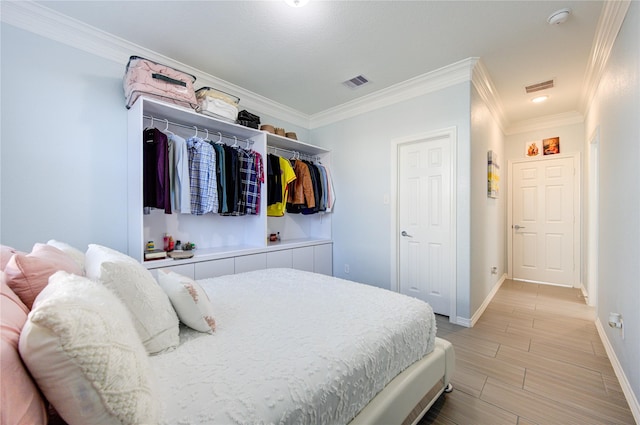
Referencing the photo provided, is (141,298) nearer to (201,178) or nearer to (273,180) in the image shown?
(201,178)

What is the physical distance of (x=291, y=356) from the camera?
100 cm

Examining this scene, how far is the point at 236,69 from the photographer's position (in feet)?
8.97

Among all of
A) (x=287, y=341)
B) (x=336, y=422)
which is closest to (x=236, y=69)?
(x=287, y=341)

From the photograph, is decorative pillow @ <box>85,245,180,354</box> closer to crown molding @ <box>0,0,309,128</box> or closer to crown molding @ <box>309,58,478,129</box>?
crown molding @ <box>0,0,309,128</box>

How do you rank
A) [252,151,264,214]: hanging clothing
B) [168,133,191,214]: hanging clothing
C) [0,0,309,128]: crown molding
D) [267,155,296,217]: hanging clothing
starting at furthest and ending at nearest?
[267,155,296,217]: hanging clothing, [252,151,264,214]: hanging clothing, [168,133,191,214]: hanging clothing, [0,0,309,128]: crown molding

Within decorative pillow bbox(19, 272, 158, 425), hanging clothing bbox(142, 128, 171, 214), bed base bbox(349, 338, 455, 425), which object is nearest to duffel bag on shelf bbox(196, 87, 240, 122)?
hanging clothing bbox(142, 128, 171, 214)

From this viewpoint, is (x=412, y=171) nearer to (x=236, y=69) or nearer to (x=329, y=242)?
(x=329, y=242)

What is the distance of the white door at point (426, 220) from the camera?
287 cm

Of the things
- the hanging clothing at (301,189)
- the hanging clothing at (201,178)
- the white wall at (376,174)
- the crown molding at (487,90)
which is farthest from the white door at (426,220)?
the hanging clothing at (201,178)

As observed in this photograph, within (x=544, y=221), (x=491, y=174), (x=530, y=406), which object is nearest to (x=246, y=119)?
(x=491, y=174)

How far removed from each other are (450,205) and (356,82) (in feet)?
5.57

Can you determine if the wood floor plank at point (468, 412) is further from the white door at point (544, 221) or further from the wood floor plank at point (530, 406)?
the white door at point (544, 221)

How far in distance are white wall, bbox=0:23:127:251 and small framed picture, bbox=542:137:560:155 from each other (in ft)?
18.4

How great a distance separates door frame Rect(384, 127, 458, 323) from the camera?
9.03 ft
